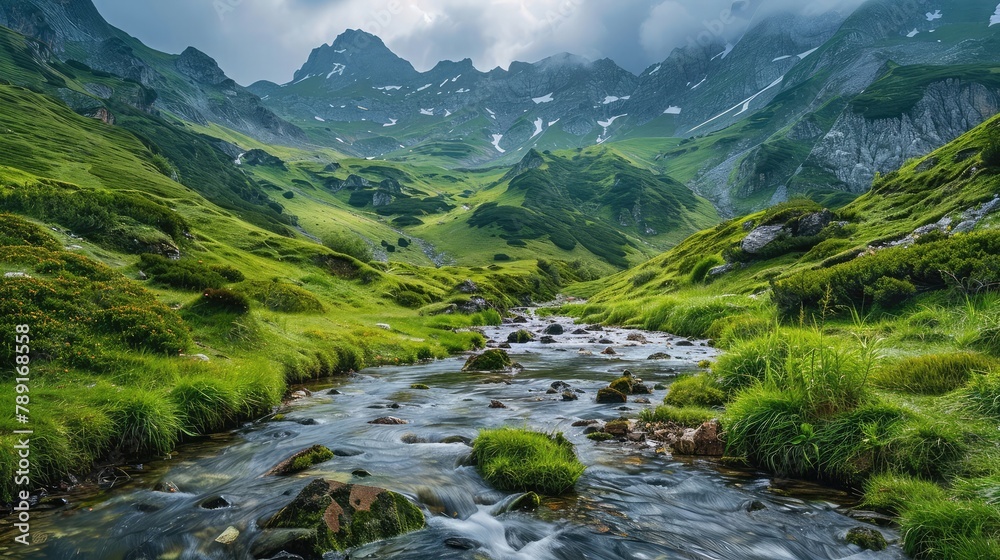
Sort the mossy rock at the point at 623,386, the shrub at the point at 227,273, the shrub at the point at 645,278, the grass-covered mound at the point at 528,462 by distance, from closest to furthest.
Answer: the grass-covered mound at the point at 528,462
the mossy rock at the point at 623,386
the shrub at the point at 227,273
the shrub at the point at 645,278

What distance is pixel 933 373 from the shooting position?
434 inches

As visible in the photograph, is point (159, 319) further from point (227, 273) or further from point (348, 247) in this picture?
point (348, 247)

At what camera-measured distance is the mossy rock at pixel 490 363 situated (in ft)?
83.5

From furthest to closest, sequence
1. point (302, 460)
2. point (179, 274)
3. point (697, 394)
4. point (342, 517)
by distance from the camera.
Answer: point (179, 274), point (697, 394), point (302, 460), point (342, 517)

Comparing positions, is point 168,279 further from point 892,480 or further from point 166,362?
point 892,480

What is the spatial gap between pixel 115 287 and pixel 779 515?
20.5m

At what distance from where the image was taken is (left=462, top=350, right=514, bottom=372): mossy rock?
1001 inches

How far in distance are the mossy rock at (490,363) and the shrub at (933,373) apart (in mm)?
16634

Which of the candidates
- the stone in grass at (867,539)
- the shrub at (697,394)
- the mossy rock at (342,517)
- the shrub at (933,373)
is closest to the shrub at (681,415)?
the shrub at (697,394)

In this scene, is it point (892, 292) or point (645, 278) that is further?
point (645, 278)

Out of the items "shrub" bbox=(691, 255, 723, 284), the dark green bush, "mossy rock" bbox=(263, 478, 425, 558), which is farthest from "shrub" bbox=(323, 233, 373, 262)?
"mossy rock" bbox=(263, 478, 425, 558)

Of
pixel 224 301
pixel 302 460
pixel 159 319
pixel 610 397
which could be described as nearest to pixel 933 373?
pixel 610 397

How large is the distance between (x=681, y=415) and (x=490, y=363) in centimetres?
1380

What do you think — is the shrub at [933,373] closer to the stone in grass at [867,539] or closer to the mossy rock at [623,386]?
the stone in grass at [867,539]
